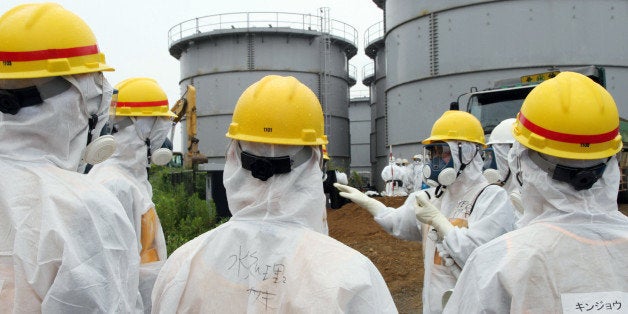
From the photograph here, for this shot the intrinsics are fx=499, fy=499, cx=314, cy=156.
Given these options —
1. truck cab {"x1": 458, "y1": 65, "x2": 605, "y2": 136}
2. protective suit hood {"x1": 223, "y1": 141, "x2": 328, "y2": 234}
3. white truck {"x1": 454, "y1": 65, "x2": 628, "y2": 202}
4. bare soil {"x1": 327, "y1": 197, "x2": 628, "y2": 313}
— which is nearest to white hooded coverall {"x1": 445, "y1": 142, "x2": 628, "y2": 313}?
protective suit hood {"x1": 223, "y1": 141, "x2": 328, "y2": 234}

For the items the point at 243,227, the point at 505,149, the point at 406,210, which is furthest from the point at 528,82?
the point at 243,227

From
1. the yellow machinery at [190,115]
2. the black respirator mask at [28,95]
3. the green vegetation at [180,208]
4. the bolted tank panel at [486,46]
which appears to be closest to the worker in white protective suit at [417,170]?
the bolted tank panel at [486,46]

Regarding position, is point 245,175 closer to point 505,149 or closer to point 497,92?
point 505,149

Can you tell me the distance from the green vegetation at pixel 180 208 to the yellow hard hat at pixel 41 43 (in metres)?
5.12

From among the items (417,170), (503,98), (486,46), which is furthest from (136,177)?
(417,170)

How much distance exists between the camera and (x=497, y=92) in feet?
31.0

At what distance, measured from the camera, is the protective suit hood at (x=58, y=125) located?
1.81 metres

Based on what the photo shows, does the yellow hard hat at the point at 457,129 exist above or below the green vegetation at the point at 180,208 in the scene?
above

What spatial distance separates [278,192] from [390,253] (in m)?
7.70

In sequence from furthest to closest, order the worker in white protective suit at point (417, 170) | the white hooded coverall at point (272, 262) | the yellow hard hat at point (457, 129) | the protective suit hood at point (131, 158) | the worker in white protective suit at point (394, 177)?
the worker in white protective suit at point (394, 177) < the worker in white protective suit at point (417, 170) < the yellow hard hat at point (457, 129) < the protective suit hood at point (131, 158) < the white hooded coverall at point (272, 262)

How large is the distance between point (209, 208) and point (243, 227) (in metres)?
7.80

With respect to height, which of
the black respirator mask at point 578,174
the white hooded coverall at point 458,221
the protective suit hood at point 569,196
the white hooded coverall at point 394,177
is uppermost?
the black respirator mask at point 578,174

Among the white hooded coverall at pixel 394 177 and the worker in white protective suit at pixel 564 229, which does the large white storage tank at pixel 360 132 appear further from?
the worker in white protective suit at pixel 564 229

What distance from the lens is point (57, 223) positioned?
165cm
